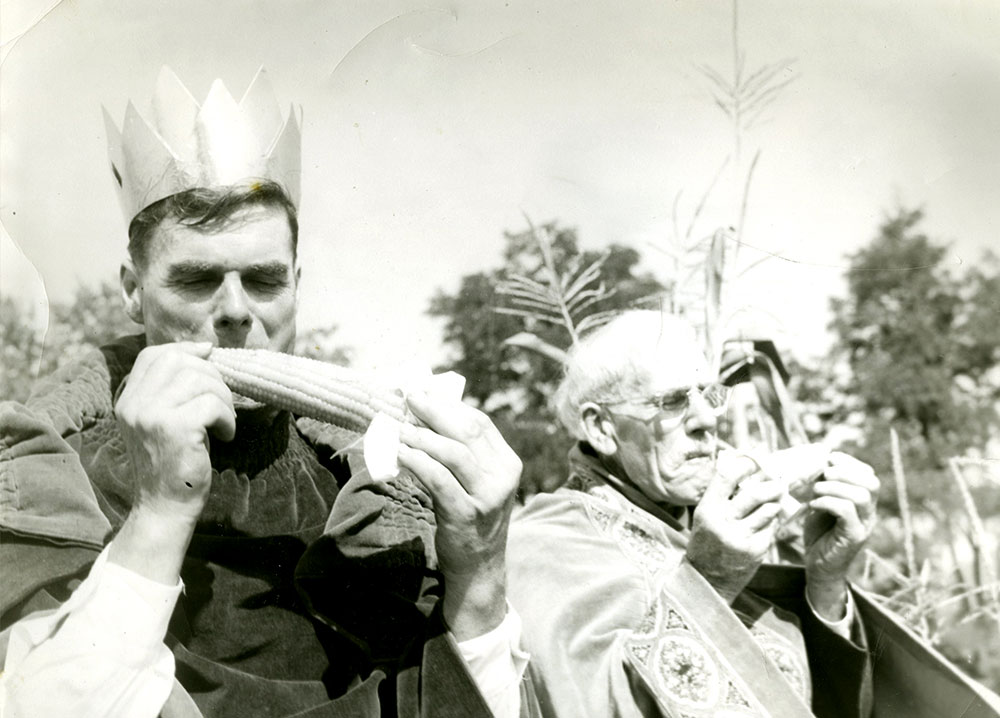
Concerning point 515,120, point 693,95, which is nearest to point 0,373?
point 515,120

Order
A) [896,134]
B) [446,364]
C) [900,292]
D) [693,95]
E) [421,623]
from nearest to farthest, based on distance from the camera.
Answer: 1. [421,623]
2. [446,364]
3. [693,95]
4. [896,134]
5. [900,292]

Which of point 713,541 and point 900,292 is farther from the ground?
point 900,292

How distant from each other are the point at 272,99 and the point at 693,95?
4.03 ft

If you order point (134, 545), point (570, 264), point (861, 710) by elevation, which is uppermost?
point (570, 264)

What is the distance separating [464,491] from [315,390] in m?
0.34

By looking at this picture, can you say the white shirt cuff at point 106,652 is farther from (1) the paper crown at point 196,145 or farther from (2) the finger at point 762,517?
(2) the finger at point 762,517

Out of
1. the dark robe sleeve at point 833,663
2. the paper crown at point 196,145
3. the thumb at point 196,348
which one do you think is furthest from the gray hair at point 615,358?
the thumb at point 196,348

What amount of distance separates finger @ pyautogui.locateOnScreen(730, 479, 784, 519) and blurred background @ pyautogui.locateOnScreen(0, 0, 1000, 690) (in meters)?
0.64

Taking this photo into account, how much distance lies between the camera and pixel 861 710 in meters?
3.03

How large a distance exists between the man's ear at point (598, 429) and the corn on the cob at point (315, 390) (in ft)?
3.15

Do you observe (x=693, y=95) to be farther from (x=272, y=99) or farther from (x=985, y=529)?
(x=985, y=529)

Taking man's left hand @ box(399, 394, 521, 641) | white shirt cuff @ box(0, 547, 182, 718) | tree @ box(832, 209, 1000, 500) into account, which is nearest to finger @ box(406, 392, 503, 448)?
man's left hand @ box(399, 394, 521, 641)

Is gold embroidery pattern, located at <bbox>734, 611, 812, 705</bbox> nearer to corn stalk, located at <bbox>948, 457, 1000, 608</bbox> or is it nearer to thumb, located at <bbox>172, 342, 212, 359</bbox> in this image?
corn stalk, located at <bbox>948, 457, 1000, 608</bbox>

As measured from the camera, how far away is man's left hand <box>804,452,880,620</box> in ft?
9.81
